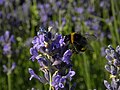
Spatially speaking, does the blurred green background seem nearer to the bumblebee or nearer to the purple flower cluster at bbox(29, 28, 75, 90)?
the bumblebee

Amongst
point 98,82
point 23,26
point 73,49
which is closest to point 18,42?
point 23,26

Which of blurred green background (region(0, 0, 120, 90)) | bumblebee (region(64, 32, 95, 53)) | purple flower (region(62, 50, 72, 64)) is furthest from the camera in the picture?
blurred green background (region(0, 0, 120, 90))

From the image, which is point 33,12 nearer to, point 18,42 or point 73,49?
point 18,42

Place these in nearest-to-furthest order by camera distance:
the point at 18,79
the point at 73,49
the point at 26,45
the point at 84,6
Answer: the point at 73,49
the point at 18,79
the point at 26,45
the point at 84,6

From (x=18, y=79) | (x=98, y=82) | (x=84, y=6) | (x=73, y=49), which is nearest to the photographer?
(x=73, y=49)

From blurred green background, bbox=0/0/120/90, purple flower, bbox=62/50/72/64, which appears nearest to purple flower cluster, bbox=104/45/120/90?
purple flower, bbox=62/50/72/64

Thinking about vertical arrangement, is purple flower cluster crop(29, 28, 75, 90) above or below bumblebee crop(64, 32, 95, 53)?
below

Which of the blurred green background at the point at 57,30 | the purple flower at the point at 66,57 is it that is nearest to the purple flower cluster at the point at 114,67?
the purple flower at the point at 66,57

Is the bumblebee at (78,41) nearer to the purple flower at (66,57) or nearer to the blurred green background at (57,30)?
the purple flower at (66,57)

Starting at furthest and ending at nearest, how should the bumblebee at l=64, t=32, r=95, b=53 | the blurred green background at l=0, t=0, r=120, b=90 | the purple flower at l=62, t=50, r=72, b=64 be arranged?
1. the blurred green background at l=0, t=0, r=120, b=90
2. the bumblebee at l=64, t=32, r=95, b=53
3. the purple flower at l=62, t=50, r=72, b=64
